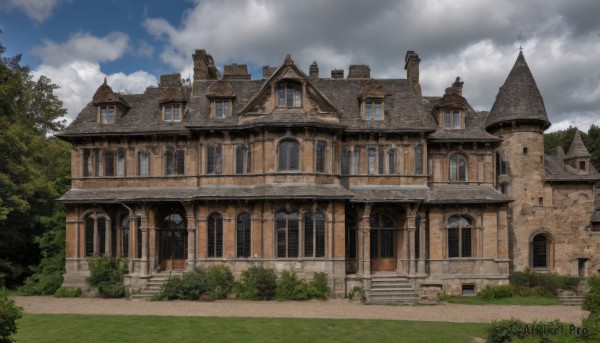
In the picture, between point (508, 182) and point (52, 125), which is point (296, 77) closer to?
point (508, 182)

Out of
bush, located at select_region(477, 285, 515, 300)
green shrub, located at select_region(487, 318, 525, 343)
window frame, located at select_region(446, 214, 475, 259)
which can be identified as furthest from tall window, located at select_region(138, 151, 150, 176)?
green shrub, located at select_region(487, 318, 525, 343)

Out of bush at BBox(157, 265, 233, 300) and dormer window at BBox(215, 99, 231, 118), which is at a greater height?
dormer window at BBox(215, 99, 231, 118)

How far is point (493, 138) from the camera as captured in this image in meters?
28.4

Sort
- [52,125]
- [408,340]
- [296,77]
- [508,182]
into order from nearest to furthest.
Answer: [408,340], [296,77], [508,182], [52,125]

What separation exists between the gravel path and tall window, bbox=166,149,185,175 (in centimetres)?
818

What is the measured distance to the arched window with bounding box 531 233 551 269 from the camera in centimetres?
3014

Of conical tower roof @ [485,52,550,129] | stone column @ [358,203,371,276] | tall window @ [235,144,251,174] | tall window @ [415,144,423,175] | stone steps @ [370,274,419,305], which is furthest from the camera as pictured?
conical tower roof @ [485,52,550,129]

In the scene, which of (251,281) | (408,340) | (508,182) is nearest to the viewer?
(408,340)

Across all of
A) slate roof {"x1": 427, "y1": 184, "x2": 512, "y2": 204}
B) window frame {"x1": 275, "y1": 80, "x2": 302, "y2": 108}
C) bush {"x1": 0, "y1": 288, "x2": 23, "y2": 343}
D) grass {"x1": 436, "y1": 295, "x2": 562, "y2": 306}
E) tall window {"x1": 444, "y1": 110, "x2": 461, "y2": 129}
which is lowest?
grass {"x1": 436, "y1": 295, "x2": 562, "y2": 306}

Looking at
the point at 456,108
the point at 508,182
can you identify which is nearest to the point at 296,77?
the point at 456,108

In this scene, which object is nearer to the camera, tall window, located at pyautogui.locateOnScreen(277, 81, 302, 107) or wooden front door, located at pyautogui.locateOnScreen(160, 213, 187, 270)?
tall window, located at pyautogui.locateOnScreen(277, 81, 302, 107)

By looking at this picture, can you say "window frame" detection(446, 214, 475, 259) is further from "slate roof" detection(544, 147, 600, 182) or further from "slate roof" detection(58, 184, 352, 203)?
"slate roof" detection(58, 184, 352, 203)

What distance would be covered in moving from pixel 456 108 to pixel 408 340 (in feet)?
60.0

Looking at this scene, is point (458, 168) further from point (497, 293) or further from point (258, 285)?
point (258, 285)
